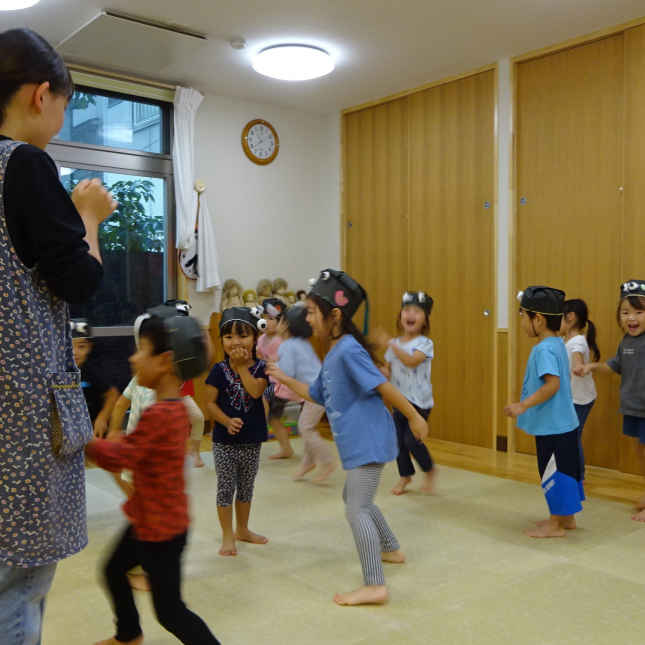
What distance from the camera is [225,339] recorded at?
8.77 feet

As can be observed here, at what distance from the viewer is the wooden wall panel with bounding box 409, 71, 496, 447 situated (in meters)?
4.96

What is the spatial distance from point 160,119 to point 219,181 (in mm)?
682

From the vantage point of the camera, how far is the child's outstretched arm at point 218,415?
2559mm

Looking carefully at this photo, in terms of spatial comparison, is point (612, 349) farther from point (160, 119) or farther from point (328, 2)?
point (160, 119)

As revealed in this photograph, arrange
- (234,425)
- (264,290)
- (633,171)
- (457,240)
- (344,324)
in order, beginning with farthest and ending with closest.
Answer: (264,290)
(457,240)
(633,171)
(234,425)
(344,324)

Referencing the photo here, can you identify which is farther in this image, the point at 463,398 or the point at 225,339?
the point at 463,398

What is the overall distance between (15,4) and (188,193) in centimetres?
193

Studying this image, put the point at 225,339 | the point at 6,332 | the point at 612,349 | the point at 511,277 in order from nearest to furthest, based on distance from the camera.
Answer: the point at 6,332, the point at 225,339, the point at 612,349, the point at 511,277

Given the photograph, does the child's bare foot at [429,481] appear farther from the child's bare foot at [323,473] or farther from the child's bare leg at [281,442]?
the child's bare leg at [281,442]

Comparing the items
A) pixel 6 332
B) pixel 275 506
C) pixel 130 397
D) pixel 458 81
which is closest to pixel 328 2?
A: pixel 458 81

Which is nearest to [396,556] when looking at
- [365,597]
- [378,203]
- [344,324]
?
[365,597]

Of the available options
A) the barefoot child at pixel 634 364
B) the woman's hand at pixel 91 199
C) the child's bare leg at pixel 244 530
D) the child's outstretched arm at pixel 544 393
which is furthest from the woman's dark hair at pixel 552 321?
the woman's hand at pixel 91 199

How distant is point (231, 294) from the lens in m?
5.55

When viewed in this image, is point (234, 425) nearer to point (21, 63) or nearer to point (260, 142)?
point (21, 63)
